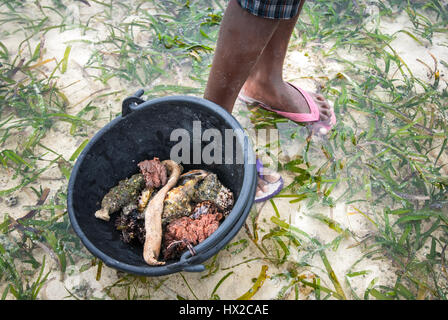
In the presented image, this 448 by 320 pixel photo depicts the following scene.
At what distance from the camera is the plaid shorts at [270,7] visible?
1.23 m

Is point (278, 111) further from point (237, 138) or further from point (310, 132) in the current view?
point (237, 138)

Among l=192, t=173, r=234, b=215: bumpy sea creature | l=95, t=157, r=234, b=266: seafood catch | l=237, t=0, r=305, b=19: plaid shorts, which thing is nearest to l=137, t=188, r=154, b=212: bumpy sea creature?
l=95, t=157, r=234, b=266: seafood catch

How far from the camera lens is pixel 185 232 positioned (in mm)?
1438

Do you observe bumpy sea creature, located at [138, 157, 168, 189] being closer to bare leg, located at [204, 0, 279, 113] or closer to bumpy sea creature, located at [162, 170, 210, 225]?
bumpy sea creature, located at [162, 170, 210, 225]

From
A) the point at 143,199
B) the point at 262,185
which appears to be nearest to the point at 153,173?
the point at 143,199

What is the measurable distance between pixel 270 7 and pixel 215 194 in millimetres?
891

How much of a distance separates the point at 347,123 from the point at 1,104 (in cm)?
259

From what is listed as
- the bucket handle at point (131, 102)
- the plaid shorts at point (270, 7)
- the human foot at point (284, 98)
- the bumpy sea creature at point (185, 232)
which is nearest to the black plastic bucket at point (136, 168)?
the bucket handle at point (131, 102)

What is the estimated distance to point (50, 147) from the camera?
2084mm

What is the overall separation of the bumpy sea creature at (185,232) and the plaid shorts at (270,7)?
3.09 feet

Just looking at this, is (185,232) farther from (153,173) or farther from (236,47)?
(236,47)

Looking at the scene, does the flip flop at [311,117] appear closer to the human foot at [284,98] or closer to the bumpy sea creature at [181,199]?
the human foot at [284,98]

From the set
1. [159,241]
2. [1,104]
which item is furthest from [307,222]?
[1,104]

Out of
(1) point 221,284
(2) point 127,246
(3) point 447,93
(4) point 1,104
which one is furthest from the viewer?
(3) point 447,93
